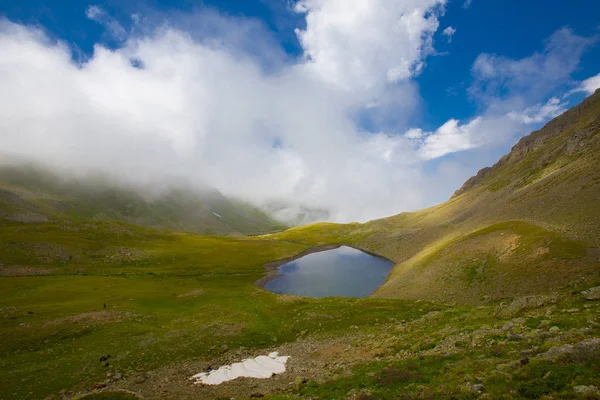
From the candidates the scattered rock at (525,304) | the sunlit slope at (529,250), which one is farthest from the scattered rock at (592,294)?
the sunlit slope at (529,250)

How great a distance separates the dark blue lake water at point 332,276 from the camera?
81.0 m

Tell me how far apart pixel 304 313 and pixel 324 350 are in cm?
1580

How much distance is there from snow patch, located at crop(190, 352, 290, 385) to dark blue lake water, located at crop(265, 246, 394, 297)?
155ft

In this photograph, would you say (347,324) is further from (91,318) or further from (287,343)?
(91,318)

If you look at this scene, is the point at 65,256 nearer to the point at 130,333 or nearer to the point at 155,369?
the point at 130,333

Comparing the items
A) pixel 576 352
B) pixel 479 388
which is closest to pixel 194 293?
pixel 479 388

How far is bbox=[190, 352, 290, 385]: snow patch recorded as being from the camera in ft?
85.4

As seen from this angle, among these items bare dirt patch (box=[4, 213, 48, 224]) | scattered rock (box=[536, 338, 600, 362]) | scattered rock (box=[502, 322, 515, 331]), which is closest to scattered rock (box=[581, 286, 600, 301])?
scattered rock (box=[502, 322, 515, 331])

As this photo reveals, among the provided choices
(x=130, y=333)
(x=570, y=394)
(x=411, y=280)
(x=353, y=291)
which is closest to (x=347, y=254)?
(x=353, y=291)

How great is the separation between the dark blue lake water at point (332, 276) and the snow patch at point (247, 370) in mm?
47183

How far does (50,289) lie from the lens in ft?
193

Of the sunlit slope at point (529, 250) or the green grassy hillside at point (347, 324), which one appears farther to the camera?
the sunlit slope at point (529, 250)

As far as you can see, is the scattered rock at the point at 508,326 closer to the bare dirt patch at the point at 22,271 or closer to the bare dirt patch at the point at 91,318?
the bare dirt patch at the point at 91,318

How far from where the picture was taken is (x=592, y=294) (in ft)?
85.0
